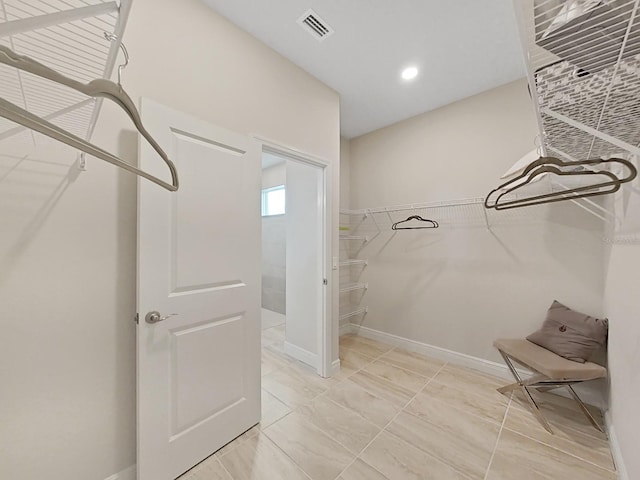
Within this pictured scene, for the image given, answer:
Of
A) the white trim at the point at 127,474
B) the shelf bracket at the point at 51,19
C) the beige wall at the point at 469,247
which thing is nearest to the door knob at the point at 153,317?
the white trim at the point at 127,474

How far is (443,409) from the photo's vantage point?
1871 mm

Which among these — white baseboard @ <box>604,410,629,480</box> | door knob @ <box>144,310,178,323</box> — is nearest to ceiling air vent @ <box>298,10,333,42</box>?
door knob @ <box>144,310,178,323</box>

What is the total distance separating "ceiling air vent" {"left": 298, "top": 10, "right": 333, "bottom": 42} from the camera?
1.65 metres

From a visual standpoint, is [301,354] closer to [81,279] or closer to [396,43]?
[81,279]

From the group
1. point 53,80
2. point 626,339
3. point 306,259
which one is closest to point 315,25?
point 53,80

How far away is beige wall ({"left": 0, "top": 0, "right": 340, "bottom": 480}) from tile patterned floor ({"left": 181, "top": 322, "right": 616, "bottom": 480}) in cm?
63

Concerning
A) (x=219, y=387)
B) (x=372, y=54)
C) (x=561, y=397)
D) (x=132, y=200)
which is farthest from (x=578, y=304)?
(x=132, y=200)

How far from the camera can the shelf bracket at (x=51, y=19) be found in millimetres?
477

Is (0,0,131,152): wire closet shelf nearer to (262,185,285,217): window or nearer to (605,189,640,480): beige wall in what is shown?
(605,189,640,480): beige wall

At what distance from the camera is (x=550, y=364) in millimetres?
1667

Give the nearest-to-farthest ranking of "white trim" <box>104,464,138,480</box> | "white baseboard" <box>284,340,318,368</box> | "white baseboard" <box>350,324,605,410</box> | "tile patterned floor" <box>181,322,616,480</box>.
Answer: "white trim" <box>104,464,138,480</box> → "tile patterned floor" <box>181,322,616,480</box> → "white baseboard" <box>350,324,605,410</box> → "white baseboard" <box>284,340,318,368</box>

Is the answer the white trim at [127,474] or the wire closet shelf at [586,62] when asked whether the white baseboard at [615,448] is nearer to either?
the wire closet shelf at [586,62]

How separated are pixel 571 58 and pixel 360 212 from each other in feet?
8.75

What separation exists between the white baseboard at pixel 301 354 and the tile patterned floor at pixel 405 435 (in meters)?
0.15
